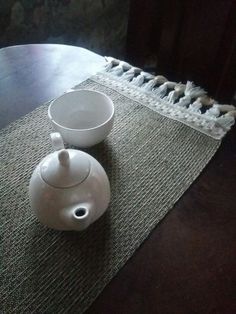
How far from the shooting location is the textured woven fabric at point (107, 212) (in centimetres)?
37

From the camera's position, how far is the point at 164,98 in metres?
0.66

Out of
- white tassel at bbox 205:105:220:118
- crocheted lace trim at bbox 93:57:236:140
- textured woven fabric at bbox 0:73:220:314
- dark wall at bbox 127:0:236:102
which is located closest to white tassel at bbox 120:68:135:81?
crocheted lace trim at bbox 93:57:236:140

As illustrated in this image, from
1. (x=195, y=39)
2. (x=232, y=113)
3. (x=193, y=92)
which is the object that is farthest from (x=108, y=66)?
(x=195, y=39)

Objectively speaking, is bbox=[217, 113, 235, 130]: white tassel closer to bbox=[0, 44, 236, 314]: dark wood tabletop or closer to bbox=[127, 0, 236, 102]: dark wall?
bbox=[0, 44, 236, 314]: dark wood tabletop

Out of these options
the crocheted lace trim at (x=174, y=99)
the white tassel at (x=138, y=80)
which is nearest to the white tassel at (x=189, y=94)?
the crocheted lace trim at (x=174, y=99)

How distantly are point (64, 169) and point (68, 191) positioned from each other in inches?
1.2

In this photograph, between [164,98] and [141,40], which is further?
[141,40]

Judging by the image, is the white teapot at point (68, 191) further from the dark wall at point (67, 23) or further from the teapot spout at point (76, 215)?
the dark wall at point (67, 23)

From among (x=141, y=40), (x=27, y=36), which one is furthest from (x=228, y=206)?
(x=27, y=36)

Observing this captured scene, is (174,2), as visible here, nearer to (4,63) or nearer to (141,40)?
(141,40)

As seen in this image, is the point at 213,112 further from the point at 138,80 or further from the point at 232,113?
the point at 138,80

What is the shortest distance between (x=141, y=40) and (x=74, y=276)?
1.21 meters

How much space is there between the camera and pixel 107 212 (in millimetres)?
441

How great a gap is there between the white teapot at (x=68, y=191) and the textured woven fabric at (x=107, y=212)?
0.04m
